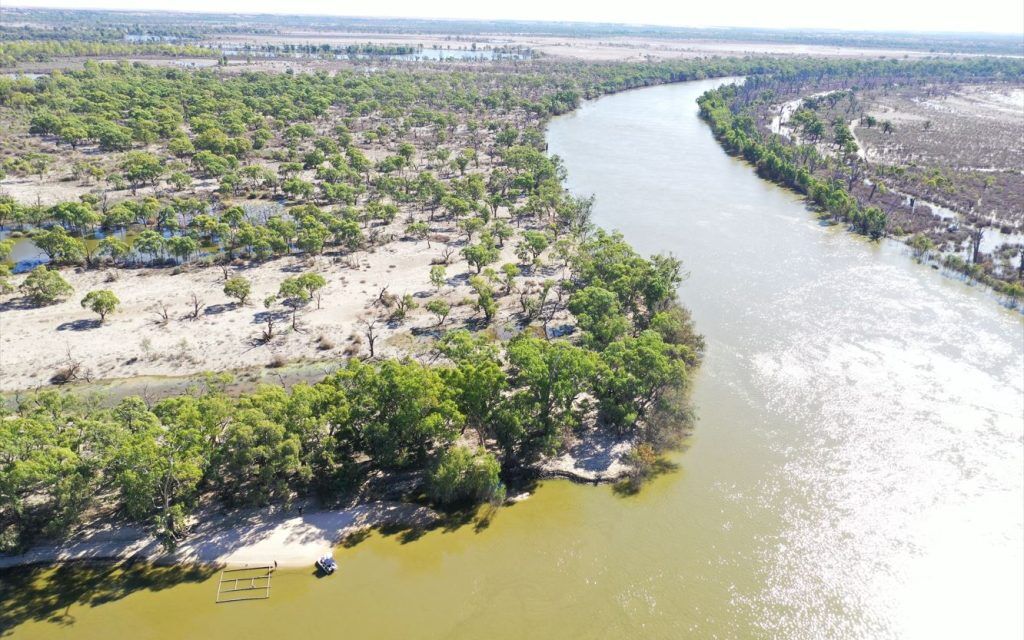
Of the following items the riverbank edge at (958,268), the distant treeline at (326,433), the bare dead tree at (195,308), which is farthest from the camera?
the riverbank edge at (958,268)

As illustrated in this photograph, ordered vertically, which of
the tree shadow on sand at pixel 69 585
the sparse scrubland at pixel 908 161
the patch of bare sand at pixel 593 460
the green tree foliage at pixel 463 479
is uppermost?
the sparse scrubland at pixel 908 161

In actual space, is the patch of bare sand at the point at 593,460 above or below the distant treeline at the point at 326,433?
below

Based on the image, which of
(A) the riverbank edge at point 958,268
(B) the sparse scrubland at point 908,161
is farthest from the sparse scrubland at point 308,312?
(B) the sparse scrubland at point 908,161

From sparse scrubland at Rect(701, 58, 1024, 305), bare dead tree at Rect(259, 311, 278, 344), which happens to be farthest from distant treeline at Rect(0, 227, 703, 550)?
sparse scrubland at Rect(701, 58, 1024, 305)

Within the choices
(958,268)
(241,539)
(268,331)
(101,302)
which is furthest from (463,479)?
(958,268)

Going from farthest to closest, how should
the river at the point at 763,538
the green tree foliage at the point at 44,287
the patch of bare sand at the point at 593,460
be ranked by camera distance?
the green tree foliage at the point at 44,287, the patch of bare sand at the point at 593,460, the river at the point at 763,538

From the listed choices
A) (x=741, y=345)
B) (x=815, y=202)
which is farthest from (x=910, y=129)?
(x=741, y=345)

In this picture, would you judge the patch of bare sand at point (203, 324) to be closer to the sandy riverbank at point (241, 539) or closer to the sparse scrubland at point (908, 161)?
the sandy riverbank at point (241, 539)

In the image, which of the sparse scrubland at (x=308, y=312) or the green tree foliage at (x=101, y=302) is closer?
the sparse scrubland at (x=308, y=312)
